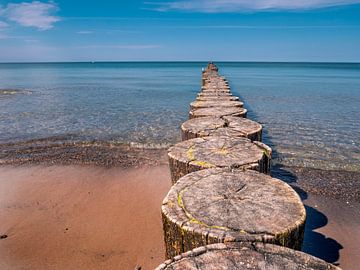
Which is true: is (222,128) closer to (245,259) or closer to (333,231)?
(333,231)

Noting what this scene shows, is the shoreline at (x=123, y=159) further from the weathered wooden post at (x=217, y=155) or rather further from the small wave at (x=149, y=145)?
the weathered wooden post at (x=217, y=155)

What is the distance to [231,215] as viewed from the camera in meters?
2.39

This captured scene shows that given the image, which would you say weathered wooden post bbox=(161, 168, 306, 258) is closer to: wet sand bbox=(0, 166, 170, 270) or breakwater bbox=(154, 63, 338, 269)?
breakwater bbox=(154, 63, 338, 269)

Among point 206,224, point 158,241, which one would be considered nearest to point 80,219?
point 158,241

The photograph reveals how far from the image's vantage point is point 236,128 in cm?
504

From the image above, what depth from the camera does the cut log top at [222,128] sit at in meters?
4.76

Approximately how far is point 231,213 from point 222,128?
2.69 m

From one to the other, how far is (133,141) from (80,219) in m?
5.26

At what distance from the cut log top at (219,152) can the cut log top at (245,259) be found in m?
1.44

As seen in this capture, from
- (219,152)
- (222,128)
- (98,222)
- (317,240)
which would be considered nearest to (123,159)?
(98,222)

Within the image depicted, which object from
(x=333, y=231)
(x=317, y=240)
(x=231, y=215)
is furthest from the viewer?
(x=333, y=231)

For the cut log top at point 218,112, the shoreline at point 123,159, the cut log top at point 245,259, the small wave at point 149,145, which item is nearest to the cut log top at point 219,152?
the cut log top at point 245,259

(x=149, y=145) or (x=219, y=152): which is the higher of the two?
(x=219, y=152)

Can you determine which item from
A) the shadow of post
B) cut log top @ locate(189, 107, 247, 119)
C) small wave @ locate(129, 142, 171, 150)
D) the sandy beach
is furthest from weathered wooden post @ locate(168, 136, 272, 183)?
small wave @ locate(129, 142, 171, 150)
